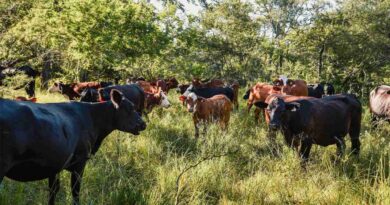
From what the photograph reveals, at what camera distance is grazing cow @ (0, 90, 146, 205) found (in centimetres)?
334

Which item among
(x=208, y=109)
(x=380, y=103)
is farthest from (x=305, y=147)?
(x=380, y=103)

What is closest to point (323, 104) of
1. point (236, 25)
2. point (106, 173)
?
point (106, 173)

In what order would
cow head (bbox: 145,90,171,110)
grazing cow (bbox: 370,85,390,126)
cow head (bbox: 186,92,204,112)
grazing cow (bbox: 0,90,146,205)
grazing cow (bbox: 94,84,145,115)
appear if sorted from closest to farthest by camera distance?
grazing cow (bbox: 0,90,146,205) → cow head (bbox: 186,92,204,112) → grazing cow (bbox: 370,85,390,126) → grazing cow (bbox: 94,84,145,115) → cow head (bbox: 145,90,171,110)

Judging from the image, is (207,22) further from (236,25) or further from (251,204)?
(251,204)

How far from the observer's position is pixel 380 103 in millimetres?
11383

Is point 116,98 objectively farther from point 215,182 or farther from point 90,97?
point 90,97

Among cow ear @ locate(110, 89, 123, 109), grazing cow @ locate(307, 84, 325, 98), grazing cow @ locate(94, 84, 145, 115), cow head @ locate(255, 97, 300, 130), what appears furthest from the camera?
grazing cow @ locate(307, 84, 325, 98)

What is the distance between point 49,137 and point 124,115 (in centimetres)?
166

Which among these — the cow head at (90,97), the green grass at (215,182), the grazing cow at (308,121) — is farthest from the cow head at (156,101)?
the grazing cow at (308,121)

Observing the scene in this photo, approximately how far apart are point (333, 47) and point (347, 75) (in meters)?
1.56

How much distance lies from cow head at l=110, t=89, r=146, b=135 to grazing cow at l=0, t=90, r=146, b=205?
0.07 metres

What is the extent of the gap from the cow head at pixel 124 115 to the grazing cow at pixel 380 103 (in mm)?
7779

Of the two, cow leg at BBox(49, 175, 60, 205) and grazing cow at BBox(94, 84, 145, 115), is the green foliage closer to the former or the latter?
grazing cow at BBox(94, 84, 145, 115)

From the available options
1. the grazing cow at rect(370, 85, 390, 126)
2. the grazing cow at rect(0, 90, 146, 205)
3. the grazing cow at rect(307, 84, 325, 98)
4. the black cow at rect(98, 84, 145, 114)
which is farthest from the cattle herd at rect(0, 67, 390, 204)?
the grazing cow at rect(307, 84, 325, 98)
